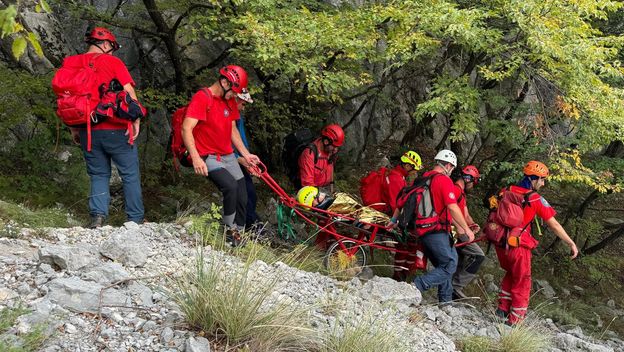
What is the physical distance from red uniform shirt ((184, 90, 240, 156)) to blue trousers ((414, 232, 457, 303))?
2.73m

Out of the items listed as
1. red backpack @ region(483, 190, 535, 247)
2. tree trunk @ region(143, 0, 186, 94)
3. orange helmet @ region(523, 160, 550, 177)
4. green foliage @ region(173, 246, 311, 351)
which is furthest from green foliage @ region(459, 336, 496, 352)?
tree trunk @ region(143, 0, 186, 94)

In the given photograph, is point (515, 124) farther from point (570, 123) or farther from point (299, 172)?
point (299, 172)

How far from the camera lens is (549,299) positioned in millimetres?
9812

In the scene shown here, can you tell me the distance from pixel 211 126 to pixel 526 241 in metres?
4.10

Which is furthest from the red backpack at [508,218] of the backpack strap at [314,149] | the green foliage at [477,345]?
the backpack strap at [314,149]

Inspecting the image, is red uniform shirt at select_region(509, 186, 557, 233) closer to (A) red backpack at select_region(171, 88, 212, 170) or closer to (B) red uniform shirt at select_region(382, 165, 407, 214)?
(B) red uniform shirt at select_region(382, 165, 407, 214)

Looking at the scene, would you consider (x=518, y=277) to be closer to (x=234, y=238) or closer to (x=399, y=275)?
(x=399, y=275)

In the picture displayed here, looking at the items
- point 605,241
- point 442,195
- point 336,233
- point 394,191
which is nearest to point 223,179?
point 336,233

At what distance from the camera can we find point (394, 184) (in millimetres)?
7648

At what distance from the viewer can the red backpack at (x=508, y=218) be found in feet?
21.2

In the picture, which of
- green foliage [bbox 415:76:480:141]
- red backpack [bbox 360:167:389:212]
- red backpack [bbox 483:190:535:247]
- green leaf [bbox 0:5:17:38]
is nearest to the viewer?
green leaf [bbox 0:5:17:38]

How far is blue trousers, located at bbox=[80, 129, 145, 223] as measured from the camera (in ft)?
18.4

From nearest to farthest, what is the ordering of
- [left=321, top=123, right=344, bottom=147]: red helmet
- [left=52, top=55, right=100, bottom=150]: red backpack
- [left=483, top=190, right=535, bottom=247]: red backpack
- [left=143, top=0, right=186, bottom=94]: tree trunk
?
[left=52, top=55, right=100, bottom=150]: red backpack < [left=483, top=190, right=535, bottom=247]: red backpack < [left=321, top=123, right=344, bottom=147]: red helmet < [left=143, top=0, right=186, bottom=94]: tree trunk

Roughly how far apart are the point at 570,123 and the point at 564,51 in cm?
178
